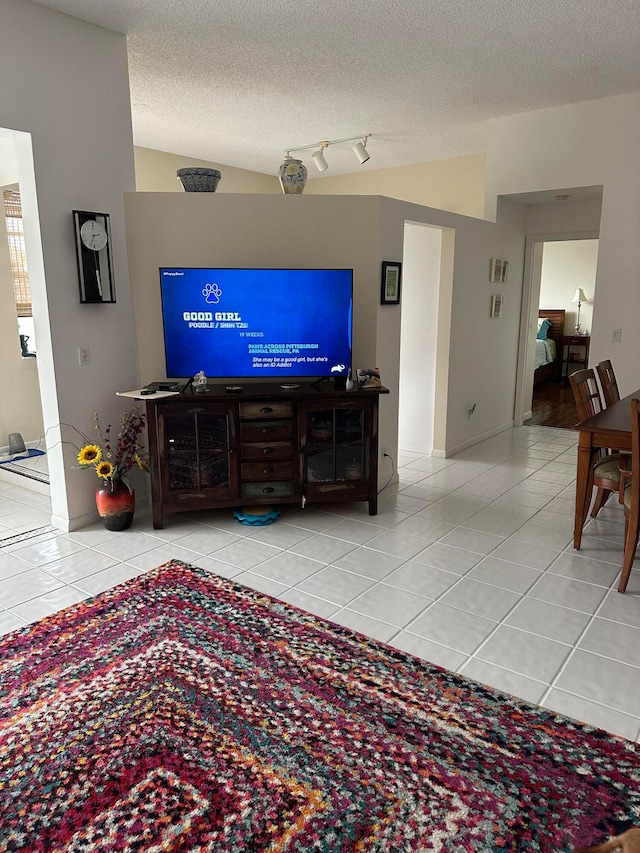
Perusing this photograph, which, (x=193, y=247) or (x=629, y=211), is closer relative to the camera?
(x=193, y=247)

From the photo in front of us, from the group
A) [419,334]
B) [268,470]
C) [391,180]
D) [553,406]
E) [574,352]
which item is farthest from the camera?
[574,352]

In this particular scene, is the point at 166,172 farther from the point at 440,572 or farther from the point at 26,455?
the point at 440,572

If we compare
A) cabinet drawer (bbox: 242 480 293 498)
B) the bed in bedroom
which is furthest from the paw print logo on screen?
the bed in bedroom

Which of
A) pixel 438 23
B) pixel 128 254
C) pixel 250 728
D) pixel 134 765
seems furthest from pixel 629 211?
pixel 134 765

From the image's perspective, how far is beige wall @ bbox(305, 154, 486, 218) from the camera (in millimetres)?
6641

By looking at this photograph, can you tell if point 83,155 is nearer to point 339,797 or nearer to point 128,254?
point 128,254

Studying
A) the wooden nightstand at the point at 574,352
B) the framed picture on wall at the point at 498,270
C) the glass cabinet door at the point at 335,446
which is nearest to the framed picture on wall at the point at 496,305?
the framed picture on wall at the point at 498,270

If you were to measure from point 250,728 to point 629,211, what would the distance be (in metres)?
4.64

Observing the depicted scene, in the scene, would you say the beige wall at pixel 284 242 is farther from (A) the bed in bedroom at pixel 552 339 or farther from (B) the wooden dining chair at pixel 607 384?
(A) the bed in bedroom at pixel 552 339

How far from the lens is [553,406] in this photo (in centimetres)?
762

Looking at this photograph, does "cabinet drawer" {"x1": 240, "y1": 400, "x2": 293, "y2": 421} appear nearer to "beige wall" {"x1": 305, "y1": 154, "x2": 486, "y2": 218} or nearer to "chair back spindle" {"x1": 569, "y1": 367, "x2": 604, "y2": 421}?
"chair back spindle" {"x1": 569, "y1": 367, "x2": 604, "y2": 421}

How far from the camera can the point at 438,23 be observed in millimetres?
3340

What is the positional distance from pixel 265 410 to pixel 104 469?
1.00 m

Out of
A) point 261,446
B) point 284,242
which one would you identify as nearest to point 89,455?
point 261,446
